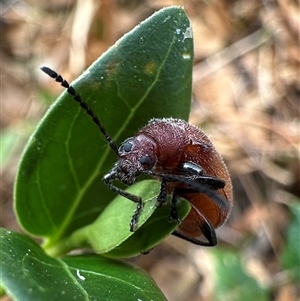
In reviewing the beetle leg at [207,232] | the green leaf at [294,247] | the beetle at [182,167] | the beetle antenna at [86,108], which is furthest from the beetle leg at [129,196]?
the green leaf at [294,247]

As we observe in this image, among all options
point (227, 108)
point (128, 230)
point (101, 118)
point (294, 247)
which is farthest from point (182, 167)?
point (227, 108)

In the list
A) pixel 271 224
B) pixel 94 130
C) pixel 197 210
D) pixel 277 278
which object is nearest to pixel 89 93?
pixel 94 130

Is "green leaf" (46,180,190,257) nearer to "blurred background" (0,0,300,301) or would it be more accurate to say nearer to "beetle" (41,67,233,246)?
"beetle" (41,67,233,246)

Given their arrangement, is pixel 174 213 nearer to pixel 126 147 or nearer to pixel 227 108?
pixel 126 147

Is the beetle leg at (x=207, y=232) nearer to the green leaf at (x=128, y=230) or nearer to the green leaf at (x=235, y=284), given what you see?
the green leaf at (x=128, y=230)

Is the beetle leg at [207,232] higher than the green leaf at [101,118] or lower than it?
lower

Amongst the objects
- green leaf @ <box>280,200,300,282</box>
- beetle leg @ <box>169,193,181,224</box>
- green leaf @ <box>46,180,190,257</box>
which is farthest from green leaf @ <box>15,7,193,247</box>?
green leaf @ <box>280,200,300,282</box>

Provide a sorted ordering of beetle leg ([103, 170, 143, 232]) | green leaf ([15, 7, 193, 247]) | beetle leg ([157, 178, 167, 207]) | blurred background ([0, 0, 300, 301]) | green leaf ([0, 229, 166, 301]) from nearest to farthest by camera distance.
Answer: green leaf ([0, 229, 166, 301]) → beetle leg ([103, 170, 143, 232]) → beetle leg ([157, 178, 167, 207]) → green leaf ([15, 7, 193, 247]) → blurred background ([0, 0, 300, 301])
